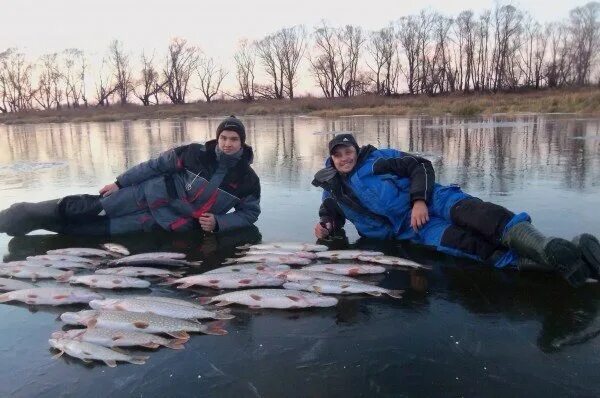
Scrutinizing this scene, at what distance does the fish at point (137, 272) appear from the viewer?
4.65 m

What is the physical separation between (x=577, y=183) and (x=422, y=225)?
4339mm

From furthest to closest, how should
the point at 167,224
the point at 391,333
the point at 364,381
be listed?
the point at 167,224 < the point at 391,333 < the point at 364,381

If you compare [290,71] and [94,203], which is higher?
[290,71]

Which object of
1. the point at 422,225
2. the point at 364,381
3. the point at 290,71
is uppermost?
the point at 290,71

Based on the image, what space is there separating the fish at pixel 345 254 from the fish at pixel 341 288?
799 millimetres

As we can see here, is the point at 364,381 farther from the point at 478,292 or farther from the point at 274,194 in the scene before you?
the point at 274,194

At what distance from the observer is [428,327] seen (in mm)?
3492

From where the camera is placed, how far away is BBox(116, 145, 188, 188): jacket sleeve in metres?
6.13

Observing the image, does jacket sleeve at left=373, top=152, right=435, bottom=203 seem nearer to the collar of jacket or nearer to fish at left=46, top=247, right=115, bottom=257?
the collar of jacket

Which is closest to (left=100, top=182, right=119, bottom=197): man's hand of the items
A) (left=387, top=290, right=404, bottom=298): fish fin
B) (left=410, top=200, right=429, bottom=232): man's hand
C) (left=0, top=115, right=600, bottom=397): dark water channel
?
(left=0, top=115, right=600, bottom=397): dark water channel

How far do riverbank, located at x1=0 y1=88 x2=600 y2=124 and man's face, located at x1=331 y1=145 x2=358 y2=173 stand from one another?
25.3 meters

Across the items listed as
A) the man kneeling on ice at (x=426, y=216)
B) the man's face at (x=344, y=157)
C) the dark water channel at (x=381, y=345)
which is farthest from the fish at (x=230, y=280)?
the man's face at (x=344, y=157)

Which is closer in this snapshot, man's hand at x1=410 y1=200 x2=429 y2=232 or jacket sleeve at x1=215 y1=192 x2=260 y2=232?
man's hand at x1=410 y1=200 x2=429 y2=232

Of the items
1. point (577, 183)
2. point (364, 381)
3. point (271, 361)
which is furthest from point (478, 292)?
point (577, 183)
